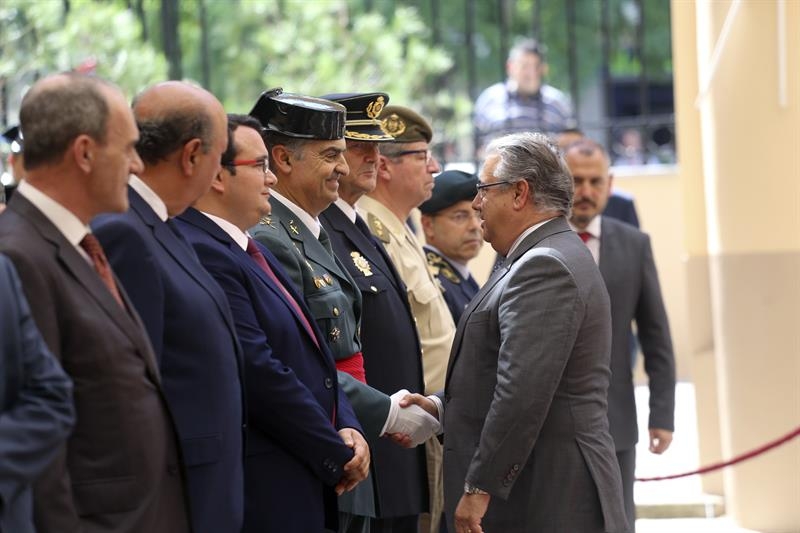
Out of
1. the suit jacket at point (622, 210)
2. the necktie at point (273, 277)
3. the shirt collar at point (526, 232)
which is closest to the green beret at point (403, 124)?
the shirt collar at point (526, 232)

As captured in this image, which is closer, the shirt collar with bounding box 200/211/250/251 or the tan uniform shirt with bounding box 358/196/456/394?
the shirt collar with bounding box 200/211/250/251

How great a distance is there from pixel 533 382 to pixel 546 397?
6 centimetres

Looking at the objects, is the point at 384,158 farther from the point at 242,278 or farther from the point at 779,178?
the point at 779,178

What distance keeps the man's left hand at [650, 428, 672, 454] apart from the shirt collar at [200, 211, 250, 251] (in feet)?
8.59

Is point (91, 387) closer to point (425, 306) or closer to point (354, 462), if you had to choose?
point (354, 462)

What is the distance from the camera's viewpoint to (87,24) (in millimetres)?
10883

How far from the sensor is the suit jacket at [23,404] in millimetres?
2688

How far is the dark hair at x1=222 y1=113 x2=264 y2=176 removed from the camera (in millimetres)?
4086

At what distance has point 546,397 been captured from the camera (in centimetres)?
409

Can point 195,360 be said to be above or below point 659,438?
above

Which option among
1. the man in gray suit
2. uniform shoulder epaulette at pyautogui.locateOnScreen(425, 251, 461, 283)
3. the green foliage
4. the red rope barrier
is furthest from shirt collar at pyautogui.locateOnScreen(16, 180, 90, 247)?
the green foliage

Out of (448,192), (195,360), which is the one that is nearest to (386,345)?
(448,192)

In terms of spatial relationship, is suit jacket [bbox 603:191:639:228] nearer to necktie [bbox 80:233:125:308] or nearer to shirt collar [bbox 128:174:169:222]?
shirt collar [bbox 128:174:169:222]

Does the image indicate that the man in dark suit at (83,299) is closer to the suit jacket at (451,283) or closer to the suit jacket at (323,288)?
the suit jacket at (323,288)
